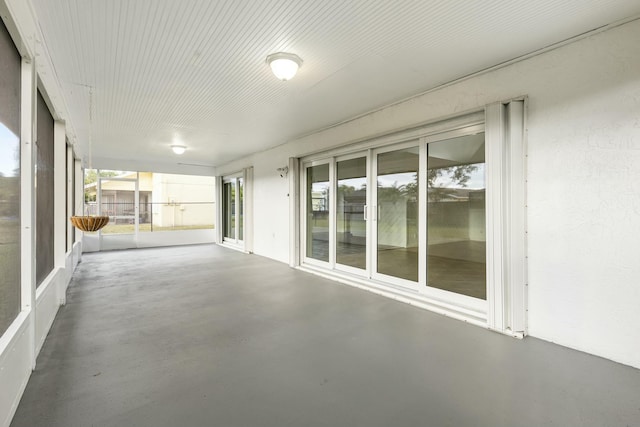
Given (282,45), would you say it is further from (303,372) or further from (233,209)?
(233,209)

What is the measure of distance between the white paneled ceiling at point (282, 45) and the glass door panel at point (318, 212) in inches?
59.8

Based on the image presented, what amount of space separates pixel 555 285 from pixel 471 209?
1.07 meters

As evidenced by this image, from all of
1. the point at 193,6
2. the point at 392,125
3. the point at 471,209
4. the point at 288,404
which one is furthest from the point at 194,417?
the point at 392,125

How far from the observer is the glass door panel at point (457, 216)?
3.29 meters

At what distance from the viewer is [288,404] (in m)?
1.80

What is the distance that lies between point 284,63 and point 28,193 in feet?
7.23

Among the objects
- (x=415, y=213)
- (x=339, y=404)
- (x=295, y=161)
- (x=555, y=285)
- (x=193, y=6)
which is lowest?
(x=339, y=404)

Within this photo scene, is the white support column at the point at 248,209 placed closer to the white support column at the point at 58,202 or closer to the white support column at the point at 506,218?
the white support column at the point at 58,202

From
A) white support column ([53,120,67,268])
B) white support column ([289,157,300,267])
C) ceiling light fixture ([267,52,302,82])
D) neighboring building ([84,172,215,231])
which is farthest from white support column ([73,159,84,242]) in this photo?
ceiling light fixture ([267,52,302,82])

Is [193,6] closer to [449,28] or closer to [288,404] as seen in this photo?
[449,28]

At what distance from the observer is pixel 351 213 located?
16.3 feet

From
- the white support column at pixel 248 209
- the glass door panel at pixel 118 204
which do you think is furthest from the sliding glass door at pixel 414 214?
the glass door panel at pixel 118 204

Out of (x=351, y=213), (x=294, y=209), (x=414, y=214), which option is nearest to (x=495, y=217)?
(x=414, y=214)

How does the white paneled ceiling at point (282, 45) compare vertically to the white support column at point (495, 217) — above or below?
above
